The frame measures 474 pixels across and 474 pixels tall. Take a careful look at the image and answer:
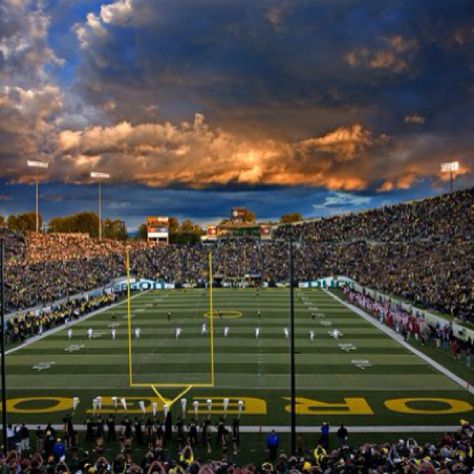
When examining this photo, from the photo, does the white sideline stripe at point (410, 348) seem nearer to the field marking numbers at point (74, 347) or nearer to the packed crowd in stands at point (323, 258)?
the packed crowd in stands at point (323, 258)

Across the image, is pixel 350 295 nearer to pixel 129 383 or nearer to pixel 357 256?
pixel 357 256

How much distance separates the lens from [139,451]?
14.6 metres

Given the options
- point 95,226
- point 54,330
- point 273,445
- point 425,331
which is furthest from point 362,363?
point 95,226

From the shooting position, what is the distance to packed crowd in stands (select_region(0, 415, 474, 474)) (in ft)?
29.7

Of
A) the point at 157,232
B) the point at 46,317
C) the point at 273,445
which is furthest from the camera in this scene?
the point at 157,232

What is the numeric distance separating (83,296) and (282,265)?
92.0ft

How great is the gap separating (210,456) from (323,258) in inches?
2236

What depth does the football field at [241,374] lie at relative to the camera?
58.7ft

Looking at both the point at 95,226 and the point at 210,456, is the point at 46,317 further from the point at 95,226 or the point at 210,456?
the point at 95,226

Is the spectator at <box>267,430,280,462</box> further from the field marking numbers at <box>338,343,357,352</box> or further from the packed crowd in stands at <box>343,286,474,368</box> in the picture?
the field marking numbers at <box>338,343,357,352</box>

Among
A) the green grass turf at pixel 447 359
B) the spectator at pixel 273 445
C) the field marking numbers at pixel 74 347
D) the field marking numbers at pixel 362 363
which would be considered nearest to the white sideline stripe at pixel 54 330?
the field marking numbers at pixel 74 347

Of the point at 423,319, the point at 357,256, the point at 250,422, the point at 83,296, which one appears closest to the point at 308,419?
the point at 250,422

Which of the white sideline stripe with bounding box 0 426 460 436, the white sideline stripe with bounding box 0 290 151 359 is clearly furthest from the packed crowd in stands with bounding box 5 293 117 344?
the white sideline stripe with bounding box 0 426 460 436

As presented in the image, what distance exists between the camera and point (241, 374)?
73.5ft
